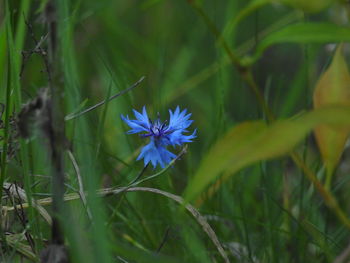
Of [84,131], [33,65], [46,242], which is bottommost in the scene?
[46,242]

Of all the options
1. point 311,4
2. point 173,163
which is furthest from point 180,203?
point 311,4

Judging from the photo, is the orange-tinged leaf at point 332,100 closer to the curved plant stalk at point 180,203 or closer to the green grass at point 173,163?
the green grass at point 173,163

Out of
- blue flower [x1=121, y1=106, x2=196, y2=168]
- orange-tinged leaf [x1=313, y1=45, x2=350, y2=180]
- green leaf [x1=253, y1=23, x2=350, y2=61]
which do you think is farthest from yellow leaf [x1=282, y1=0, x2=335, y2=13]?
blue flower [x1=121, y1=106, x2=196, y2=168]

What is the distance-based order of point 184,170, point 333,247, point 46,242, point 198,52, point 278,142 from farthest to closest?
point 198,52 < point 184,170 < point 333,247 < point 46,242 < point 278,142

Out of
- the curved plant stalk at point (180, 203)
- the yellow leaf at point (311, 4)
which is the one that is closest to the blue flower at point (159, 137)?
the curved plant stalk at point (180, 203)

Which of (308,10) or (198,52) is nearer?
(308,10)

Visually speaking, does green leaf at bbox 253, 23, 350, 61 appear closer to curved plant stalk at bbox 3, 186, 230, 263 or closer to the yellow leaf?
the yellow leaf

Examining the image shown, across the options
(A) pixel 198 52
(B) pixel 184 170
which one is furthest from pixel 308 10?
(A) pixel 198 52

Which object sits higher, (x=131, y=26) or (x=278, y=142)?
(x=131, y=26)

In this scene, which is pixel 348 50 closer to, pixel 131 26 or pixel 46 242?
pixel 131 26
